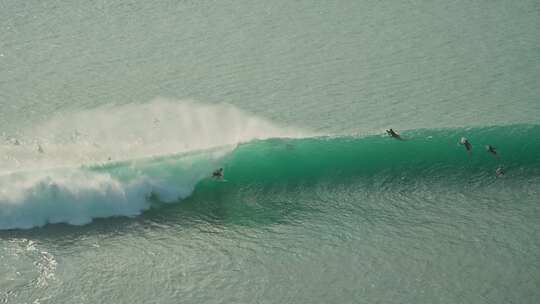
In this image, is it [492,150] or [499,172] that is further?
[492,150]

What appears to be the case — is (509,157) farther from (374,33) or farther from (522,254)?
(374,33)

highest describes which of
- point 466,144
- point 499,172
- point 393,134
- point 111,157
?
point 393,134

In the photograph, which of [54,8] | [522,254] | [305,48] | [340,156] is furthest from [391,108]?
[54,8]

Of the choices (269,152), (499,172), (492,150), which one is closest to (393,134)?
(492,150)

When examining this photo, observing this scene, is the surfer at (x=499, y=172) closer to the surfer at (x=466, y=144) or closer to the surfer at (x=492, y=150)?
the surfer at (x=492, y=150)

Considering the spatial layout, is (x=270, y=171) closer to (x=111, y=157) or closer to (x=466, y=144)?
(x=111, y=157)

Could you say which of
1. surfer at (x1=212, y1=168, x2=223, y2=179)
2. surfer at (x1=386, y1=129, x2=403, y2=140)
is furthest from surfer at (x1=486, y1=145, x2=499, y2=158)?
surfer at (x1=212, y1=168, x2=223, y2=179)
